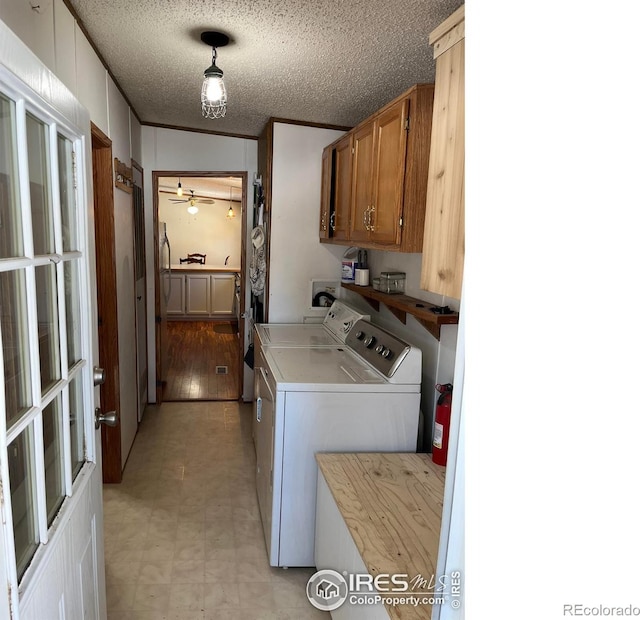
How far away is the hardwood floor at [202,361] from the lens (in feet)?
15.3

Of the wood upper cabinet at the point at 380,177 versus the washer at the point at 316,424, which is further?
the washer at the point at 316,424

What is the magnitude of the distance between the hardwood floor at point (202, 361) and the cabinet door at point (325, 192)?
6.06 feet

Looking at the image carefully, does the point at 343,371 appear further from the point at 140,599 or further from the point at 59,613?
the point at 59,613

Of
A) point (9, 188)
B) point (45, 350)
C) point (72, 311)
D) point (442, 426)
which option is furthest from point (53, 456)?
point (442, 426)

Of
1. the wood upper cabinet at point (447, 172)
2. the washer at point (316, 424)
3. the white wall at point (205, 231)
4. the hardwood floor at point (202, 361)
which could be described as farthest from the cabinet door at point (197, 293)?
the wood upper cabinet at point (447, 172)

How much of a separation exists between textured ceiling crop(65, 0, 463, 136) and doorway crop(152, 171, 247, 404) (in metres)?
2.94

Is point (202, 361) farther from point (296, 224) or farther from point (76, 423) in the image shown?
point (76, 423)

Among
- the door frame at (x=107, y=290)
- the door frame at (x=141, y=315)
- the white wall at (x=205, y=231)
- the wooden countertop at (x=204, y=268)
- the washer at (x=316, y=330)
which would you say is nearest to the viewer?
the door frame at (x=107, y=290)

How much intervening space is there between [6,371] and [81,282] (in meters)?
0.47

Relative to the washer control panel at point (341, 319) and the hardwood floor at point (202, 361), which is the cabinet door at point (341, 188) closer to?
the washer control panel at point (341, 319)

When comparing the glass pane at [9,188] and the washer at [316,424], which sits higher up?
the glass pane at [9,188]

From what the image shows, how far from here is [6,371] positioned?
96 centimetres

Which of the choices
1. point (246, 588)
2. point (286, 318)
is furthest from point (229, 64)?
point (246, 588)

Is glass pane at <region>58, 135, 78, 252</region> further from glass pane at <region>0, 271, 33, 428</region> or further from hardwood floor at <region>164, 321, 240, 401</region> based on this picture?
hardwood floor at <region>164, 321, 240, 401</region>
